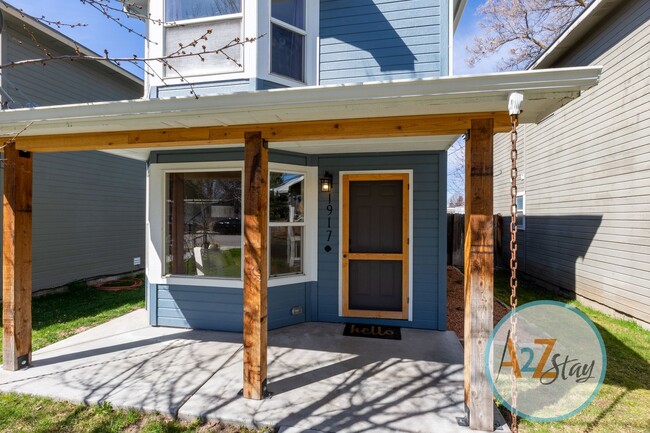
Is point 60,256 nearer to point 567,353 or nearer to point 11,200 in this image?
point 11,200

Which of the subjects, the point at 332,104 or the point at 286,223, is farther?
the point at 286,223

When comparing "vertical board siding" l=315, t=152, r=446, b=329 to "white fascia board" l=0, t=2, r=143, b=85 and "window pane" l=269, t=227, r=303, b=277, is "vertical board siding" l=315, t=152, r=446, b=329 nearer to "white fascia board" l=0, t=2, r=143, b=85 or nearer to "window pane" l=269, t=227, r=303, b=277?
"window pane" l=269, t=227, r=303, b=277

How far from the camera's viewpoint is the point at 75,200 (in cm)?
694

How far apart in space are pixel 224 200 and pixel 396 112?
9.17 feet

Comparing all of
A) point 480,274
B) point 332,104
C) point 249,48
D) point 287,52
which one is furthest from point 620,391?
point 249,48

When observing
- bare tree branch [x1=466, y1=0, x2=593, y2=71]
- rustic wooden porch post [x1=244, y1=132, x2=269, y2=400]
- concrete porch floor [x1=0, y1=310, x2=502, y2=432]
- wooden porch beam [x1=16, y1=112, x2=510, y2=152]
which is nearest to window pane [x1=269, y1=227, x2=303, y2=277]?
concrete porch floor [x1=0, y1=310, x2=502, y2=432]

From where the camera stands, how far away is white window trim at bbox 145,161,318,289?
4289mm

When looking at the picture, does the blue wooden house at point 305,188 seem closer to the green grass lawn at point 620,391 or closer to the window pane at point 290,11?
the window pane at point 290,11

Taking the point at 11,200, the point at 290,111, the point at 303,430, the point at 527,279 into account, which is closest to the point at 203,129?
the point at 290,111

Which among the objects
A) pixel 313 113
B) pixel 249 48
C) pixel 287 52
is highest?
pixel 287 52

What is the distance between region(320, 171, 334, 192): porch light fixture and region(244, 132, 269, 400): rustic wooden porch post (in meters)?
1.79

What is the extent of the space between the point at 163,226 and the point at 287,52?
2900mm

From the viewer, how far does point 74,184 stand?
6.92 m

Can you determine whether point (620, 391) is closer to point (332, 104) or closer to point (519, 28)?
point (332, 104)
